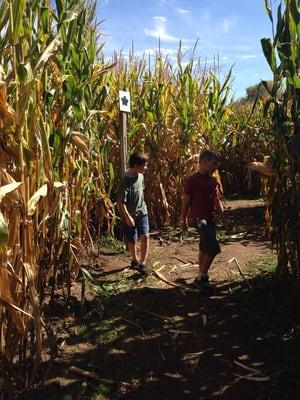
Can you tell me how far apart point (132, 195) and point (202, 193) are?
0.82m

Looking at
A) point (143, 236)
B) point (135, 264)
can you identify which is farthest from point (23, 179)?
point (135, 264)

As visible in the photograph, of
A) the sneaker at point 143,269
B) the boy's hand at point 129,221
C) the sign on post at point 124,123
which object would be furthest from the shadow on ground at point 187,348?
the sign on post at point 124,123

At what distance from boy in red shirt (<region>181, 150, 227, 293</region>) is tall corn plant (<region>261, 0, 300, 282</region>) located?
2.21 feet

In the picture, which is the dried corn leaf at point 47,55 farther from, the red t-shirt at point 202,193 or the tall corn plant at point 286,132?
the red t-shirt at point 202,193

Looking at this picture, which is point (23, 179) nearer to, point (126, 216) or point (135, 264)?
point (126, 216)

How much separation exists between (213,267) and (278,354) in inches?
81.2

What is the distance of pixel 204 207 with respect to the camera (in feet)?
14.7

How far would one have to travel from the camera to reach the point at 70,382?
9.29 feet

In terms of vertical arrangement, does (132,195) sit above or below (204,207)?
above

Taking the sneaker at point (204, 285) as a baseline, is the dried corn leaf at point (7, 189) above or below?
above

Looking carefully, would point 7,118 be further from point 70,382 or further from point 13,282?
point 70,382

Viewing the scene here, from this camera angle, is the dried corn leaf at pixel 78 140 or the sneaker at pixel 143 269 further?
the sneaker at pixel 143 269

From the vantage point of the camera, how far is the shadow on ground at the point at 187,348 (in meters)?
2.80

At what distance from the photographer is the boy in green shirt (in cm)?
479
